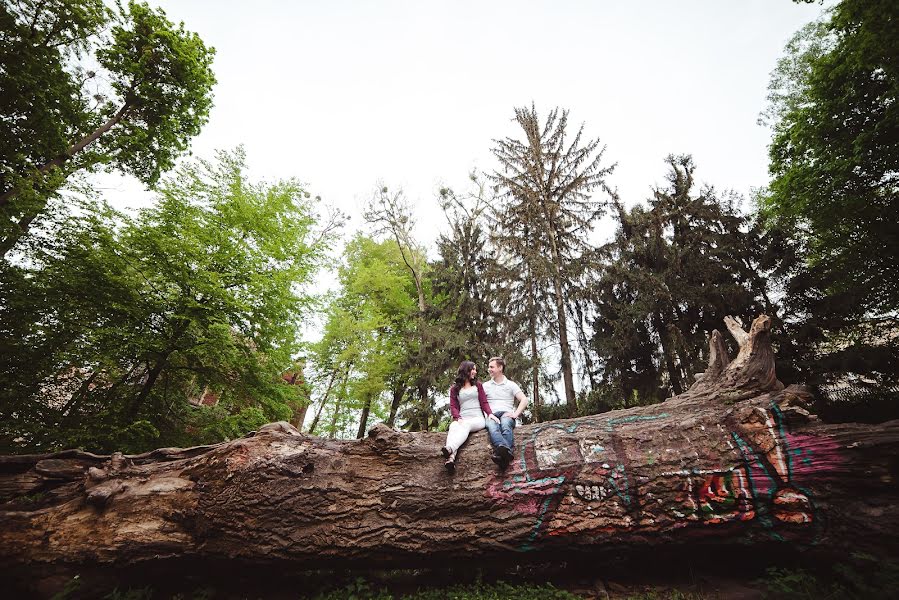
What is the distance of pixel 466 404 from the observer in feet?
16.3

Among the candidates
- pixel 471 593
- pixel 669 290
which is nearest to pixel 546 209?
pixel 669 290

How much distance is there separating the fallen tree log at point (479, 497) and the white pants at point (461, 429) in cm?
21

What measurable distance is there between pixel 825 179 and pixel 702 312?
4.87m

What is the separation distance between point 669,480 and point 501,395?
2.30 meters

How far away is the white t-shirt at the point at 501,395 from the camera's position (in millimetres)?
4992

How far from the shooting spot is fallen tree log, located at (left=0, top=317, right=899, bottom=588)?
12.2 feet

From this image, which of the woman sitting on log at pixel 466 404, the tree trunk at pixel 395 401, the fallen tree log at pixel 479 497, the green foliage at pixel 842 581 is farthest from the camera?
the tree trunk at pixel 395 401

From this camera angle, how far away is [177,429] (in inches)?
323

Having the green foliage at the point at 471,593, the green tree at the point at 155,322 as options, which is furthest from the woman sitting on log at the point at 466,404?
the green tree at the point at 155,322

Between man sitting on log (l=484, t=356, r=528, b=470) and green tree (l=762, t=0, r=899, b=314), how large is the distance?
1064 centimetres

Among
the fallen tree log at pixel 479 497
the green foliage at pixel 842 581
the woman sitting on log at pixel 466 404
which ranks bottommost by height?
the green foliage at pixel 842 581

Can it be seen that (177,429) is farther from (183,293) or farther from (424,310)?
(424,310)

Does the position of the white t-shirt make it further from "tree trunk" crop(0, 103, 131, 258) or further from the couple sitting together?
"tree trunk" crop(0, 103, 131, 258)

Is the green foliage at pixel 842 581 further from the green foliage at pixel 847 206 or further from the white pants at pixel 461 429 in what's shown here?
the green foliage at pixel 847 206
